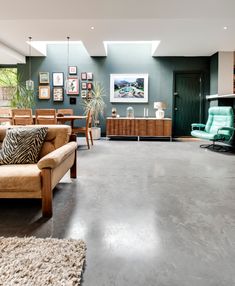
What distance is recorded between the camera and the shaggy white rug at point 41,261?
4.47 feet

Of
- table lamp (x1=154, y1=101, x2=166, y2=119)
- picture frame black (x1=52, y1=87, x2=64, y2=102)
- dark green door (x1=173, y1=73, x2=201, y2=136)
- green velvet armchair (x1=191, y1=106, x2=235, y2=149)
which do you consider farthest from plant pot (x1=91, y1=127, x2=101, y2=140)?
green velvet armchair (x1=191, y1=106, x2=235, y2=149)

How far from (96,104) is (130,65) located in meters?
1.72

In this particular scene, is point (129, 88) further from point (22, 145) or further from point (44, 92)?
point (22, 145)

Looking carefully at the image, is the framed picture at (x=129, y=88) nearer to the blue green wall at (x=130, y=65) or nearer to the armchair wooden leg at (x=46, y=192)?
the blue green wall at (x=130, y=65)

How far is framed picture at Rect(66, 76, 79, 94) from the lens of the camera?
27.7 feet

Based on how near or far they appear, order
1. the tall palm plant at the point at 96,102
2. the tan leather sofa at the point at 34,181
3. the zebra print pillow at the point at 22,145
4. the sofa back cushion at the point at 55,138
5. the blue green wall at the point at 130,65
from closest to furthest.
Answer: the tan leather sofa at the point at 34,181
the zebra print pillow at the point at 22,145
the sofa back cushion at the point at 55,138
the tall palm plant at the point at 96,102
the blue green wall at the point at 130,65

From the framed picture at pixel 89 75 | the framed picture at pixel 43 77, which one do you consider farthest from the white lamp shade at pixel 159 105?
the framed picture at pixel 43 77

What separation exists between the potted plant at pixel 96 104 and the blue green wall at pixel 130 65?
0.65ft

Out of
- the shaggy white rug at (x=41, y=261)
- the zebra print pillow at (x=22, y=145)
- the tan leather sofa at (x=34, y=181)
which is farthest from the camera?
the zebra print pillow at (x=22, y=145)

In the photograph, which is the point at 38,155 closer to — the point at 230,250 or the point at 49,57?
the point at 230,250

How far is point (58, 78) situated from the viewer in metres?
8.50

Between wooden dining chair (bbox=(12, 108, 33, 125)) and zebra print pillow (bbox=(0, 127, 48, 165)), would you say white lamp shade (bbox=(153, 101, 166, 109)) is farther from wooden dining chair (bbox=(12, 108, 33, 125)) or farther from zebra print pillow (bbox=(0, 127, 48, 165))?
zebra print pillow (bbox=(0, 127, 48, 165))

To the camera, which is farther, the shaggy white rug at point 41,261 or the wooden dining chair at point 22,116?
the wooden dining chair at point 22,116

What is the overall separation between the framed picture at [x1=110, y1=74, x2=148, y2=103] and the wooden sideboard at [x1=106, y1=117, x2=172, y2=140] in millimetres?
863
